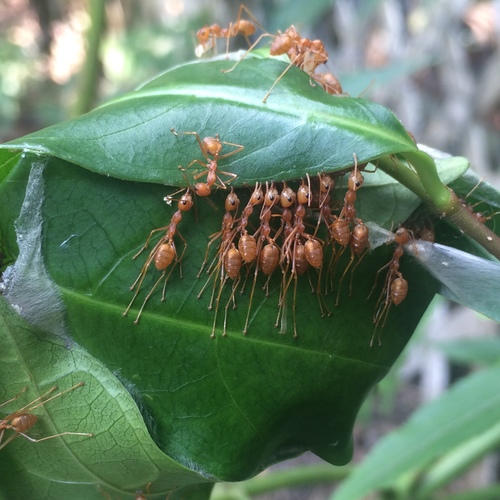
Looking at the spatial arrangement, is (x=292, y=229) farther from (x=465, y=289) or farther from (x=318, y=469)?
(x=318, y=469)

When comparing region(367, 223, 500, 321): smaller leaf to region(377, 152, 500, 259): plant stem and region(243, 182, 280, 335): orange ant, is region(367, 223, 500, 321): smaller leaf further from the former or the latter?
region(243, 182, 280, 335): orange ant

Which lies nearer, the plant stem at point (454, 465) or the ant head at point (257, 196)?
the ant head at point (257, 196)

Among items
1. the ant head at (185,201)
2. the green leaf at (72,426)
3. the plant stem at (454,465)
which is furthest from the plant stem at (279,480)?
the ant head at (185,201)

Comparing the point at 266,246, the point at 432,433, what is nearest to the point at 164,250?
the point at 266,246

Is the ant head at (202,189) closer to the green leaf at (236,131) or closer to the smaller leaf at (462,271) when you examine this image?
the green leaf at (236,131)

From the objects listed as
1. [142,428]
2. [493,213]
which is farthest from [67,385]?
[493,213]

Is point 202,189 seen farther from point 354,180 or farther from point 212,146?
point 354,180
